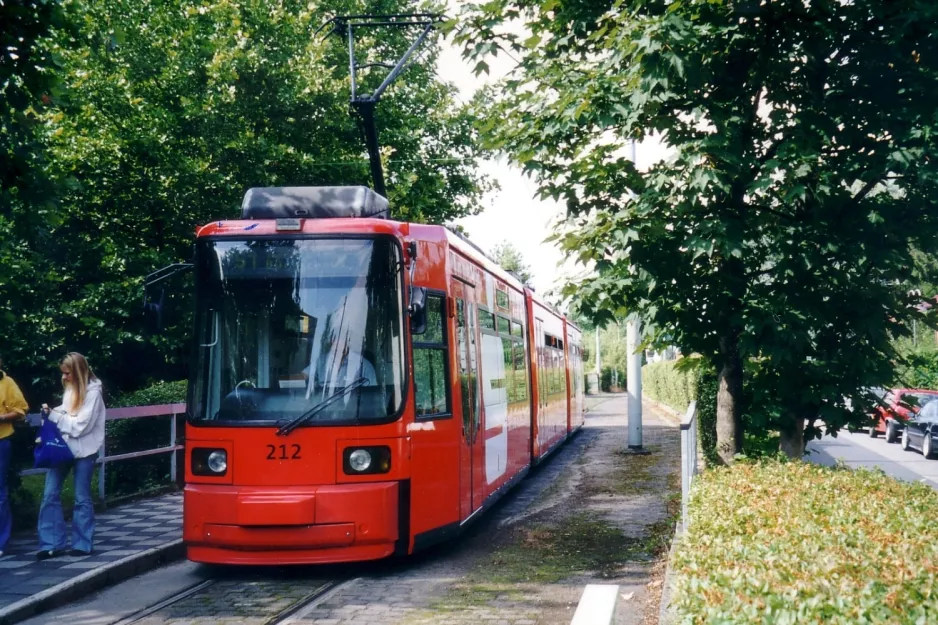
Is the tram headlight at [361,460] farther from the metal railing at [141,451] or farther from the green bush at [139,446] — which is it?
the green bush at [139,446]

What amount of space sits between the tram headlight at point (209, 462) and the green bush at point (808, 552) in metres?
3.89

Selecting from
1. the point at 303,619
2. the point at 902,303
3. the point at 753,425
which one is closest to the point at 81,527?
the point at 303,619

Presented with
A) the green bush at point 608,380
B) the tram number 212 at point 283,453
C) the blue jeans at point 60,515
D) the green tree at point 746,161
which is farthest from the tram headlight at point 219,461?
the green bush at point 608,380

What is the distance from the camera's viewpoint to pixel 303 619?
263 inches

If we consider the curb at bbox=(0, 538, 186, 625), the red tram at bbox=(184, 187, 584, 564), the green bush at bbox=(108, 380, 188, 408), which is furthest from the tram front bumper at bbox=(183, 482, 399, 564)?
the green bush at bbox=(108, 380, 188, 408)

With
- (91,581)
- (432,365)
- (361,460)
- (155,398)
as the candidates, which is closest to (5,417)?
(91,581)

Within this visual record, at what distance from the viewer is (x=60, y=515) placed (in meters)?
8.91

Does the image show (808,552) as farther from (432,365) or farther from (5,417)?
(5,417)

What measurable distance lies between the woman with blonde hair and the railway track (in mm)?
1513

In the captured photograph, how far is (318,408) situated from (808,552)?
4.48m

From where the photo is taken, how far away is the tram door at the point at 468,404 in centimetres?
973

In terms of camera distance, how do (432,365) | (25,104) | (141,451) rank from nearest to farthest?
(25,104)
(432,365)
(141,451)

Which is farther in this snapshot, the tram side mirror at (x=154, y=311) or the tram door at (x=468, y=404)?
the tram door at (x=468, y=404)

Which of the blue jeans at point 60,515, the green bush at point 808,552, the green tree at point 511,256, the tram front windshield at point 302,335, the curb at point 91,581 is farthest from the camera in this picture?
the green tree at point 511,256
